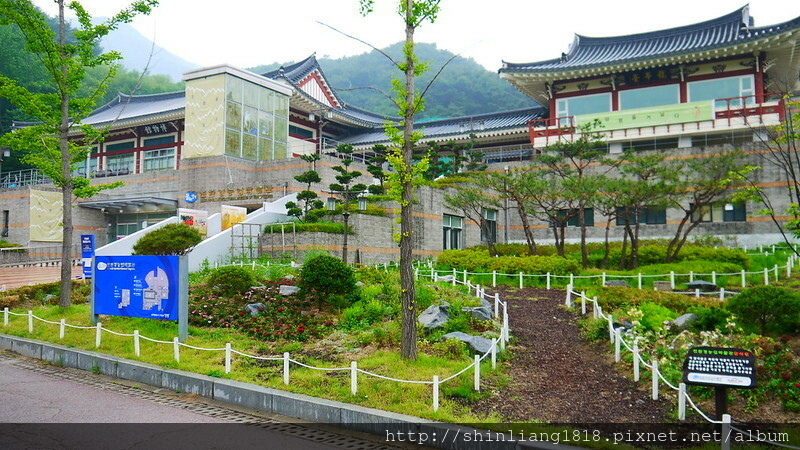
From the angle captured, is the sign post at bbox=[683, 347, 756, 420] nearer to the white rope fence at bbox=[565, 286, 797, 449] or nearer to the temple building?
the white rope fence at bbox=[565, 286, 797, 449]

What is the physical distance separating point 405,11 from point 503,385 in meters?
6.65

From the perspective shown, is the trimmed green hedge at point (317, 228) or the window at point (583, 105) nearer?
the trimmed green hedge at point (317, 228)

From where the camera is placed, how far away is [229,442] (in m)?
7.09

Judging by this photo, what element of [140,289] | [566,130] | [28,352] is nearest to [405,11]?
[140,289]

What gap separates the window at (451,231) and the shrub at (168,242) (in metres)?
Result: 11.9

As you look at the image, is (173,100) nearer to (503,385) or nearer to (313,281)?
(313,281)

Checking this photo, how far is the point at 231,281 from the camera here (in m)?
15.2

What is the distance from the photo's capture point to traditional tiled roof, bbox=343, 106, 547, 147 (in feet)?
129

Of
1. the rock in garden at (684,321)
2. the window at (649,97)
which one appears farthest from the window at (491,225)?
the rock in garden at (684,321)

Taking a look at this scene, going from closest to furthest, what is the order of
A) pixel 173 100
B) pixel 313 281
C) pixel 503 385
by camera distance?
pixel 503 385
pixel 313 281
pixel 173 100

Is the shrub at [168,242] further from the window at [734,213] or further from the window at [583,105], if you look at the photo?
the window at [734,213]

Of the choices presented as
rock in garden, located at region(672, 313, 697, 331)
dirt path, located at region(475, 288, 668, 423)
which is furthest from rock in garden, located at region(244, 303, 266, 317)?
rock in garden, located at region(672, 313, 697, 331)

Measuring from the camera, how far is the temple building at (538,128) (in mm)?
29422

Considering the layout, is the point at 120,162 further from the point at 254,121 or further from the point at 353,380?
the point at 353,380
